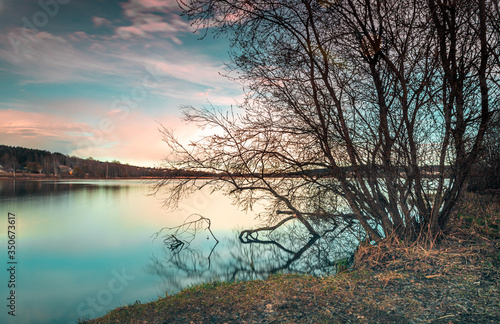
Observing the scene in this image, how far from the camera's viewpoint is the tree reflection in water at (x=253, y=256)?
29.7 ft

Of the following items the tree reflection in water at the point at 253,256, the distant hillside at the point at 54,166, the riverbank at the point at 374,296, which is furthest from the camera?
the distant hillside at the point at 54,166

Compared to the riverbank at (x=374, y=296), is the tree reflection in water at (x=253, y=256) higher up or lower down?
lower down

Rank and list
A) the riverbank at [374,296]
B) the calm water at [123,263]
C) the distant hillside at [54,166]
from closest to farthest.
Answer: the riverbank at [374,296] → the calm water at [123,263] → the distant hillside at [54,166]

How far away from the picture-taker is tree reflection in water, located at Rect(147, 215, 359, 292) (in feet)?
29.7

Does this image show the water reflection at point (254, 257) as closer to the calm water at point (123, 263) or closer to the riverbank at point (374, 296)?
the calm water at point (123, 263)

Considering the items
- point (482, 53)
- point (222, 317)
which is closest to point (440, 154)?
point (482, 53)

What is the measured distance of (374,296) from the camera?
13.1ft

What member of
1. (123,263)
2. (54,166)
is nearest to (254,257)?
(123,263)

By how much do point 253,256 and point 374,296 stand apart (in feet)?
24.0

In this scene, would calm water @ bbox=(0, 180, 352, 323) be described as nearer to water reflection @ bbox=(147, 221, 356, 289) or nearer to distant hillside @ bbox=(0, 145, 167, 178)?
water reflection @ bbox=(147, 221, 356, 289)

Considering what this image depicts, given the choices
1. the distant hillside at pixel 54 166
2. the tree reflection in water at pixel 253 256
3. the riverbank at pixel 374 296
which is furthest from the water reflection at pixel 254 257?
the distant hillside at pixel 54 166

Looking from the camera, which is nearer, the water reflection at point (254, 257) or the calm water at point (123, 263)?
the calm water at point (123, 263)

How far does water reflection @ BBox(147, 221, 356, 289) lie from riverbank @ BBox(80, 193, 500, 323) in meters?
3.29

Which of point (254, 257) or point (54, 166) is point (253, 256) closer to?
point (254, 257)
